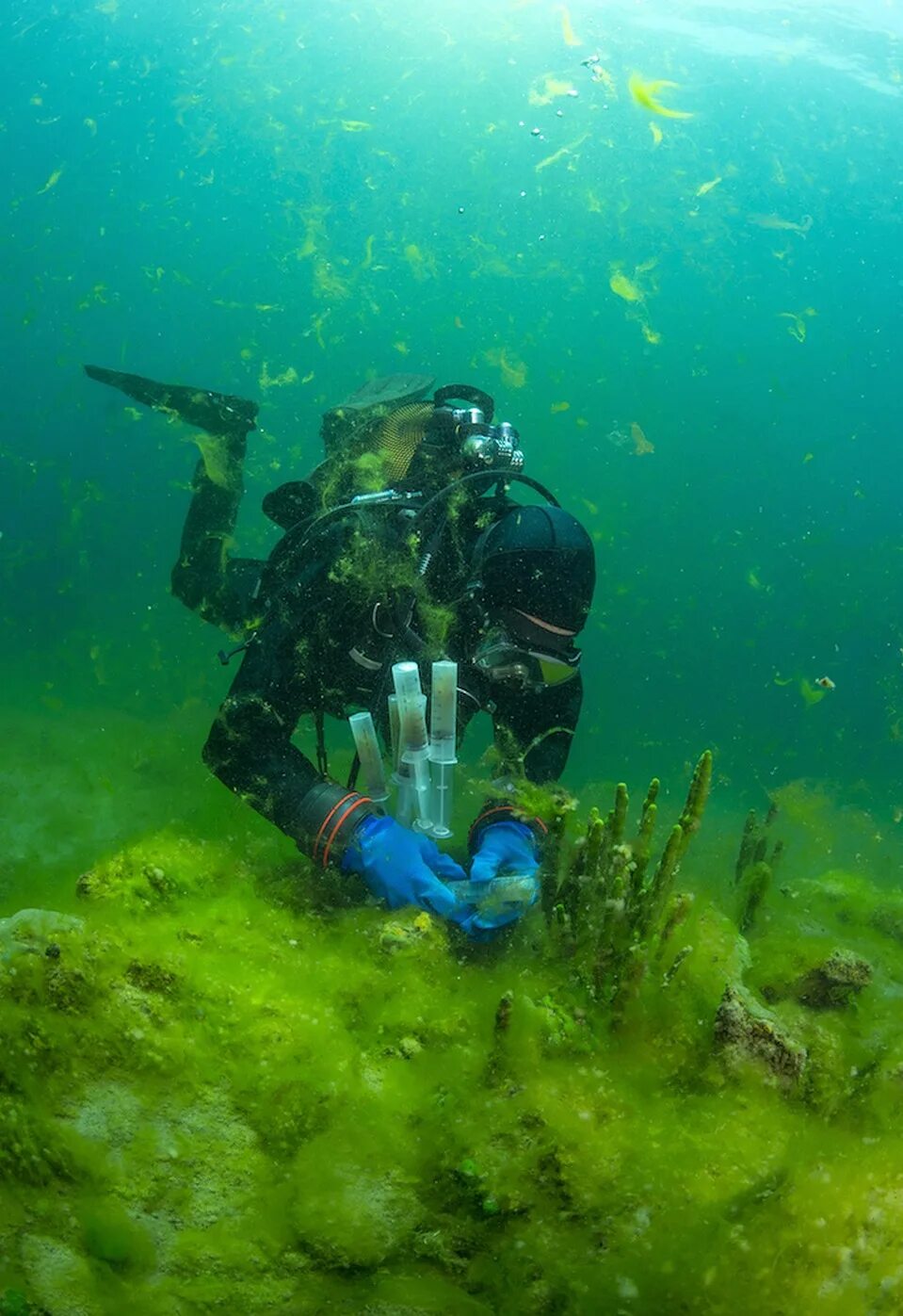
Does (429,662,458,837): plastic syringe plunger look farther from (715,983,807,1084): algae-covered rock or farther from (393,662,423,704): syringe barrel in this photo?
(715,983,807,1084): algae-covered rock

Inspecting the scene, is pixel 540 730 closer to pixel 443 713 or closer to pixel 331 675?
pixel 443 713

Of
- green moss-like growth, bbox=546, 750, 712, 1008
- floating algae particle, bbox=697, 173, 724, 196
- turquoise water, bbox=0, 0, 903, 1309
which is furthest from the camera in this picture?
floating algae particle, bbox=697, 173, 724, 196

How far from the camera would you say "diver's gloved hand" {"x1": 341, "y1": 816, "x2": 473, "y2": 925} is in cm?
346

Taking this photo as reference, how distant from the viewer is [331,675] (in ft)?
14.3

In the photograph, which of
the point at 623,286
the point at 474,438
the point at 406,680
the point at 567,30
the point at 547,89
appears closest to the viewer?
the point at 406,680

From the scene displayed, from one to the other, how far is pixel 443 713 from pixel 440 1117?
5.93 ft

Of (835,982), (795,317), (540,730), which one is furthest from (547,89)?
(835,982)

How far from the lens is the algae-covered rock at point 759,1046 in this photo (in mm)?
2385

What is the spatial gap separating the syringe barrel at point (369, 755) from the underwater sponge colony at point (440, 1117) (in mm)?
1012

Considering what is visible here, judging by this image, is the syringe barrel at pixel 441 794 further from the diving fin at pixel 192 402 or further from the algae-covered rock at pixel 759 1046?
the diving fin at pixel 192 402

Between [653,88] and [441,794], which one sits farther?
[653,88]

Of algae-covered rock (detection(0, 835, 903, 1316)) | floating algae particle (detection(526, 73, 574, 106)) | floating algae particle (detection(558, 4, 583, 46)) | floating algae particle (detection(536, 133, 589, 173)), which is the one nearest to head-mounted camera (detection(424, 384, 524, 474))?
algae-covered rock (detection(0, 835, 903, 1316))

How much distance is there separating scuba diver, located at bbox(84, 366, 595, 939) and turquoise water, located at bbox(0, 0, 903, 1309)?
1308 cm

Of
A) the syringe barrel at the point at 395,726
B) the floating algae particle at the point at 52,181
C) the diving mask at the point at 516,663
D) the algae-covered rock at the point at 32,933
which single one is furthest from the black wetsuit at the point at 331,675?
the floating algae particle at the point at 52,181
